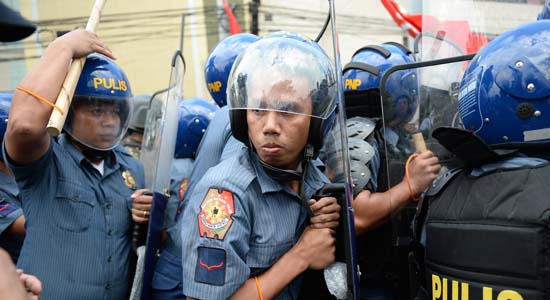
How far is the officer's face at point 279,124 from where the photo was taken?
1.77m

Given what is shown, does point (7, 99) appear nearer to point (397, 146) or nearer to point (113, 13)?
point (397, 146)

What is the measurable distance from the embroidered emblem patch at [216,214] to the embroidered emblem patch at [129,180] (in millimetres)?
1055

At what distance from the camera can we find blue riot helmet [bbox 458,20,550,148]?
1.67 metres

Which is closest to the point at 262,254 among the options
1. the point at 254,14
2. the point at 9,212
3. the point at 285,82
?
the point at 285,82

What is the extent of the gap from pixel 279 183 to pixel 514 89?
86 cm

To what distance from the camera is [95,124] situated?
8.09 ft

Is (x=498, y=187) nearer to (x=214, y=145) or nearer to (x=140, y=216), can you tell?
(x=214, y=145)

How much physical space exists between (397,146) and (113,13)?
14.2 meters

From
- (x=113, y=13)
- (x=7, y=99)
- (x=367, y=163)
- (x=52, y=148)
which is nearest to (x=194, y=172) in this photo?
(x=52, y=148)

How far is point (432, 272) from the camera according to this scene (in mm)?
1727

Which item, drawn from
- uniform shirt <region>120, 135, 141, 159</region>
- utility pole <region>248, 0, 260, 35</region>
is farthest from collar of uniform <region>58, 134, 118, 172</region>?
utility pole <region>248, 0, 260, 35</region>

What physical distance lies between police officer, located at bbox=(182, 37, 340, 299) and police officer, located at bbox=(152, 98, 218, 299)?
43.9 inches

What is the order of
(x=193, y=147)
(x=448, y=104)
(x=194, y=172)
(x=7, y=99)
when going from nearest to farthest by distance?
(x=448, y=104), (x=194, y=172), (x=7, y=99), (x=193, y=147)

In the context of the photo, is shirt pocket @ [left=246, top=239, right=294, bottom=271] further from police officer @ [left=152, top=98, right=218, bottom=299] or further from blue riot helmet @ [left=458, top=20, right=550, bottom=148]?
police officer @ [left=152, top=98, right=218, bottom=299]
